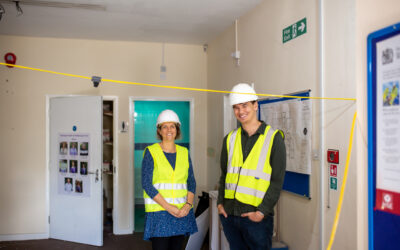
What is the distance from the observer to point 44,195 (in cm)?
465

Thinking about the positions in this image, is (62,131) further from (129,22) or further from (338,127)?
(338,127)

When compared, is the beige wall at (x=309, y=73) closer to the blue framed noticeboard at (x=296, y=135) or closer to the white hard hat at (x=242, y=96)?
the blue framed noticeboard at (x=296, y=135)

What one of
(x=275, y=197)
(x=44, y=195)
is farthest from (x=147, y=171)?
(x=44, y=195)

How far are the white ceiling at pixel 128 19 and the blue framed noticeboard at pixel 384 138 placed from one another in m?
1.84

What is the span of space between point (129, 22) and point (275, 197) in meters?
2.95

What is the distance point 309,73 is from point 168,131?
3.74 ft

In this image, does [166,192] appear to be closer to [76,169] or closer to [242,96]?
[242,96]

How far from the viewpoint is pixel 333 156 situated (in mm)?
2141

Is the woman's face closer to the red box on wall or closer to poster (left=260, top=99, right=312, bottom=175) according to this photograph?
poster (left=260, top=99, right=312, bottom=175)

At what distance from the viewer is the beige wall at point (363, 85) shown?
1931 mm

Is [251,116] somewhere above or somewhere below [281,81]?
below

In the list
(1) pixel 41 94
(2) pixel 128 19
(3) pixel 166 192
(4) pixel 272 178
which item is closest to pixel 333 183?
(4) pixel 272 178

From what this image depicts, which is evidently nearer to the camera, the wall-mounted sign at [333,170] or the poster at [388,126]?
the poster at [388,126]

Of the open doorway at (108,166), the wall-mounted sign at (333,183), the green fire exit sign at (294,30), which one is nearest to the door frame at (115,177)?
the open doorway at (108,166)
